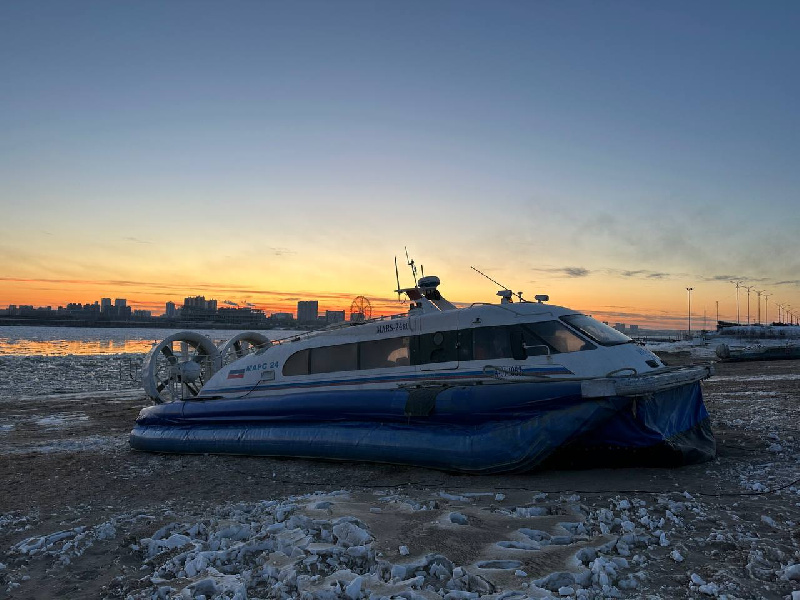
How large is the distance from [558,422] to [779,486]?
7.86 feet

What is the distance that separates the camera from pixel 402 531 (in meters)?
5.16

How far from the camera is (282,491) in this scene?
7.20m

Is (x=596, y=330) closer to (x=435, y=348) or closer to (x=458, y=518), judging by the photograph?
(x=435, y=348)

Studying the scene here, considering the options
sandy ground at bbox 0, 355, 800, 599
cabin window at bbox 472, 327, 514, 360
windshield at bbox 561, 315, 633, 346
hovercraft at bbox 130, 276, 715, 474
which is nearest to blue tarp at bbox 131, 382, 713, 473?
hovercraft at bbox 130, 276, 715, 474

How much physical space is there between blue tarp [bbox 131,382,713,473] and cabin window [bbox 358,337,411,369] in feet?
2.71

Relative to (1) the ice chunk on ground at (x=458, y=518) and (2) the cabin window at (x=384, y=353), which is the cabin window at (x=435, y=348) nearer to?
(2) the cabin window at (x=384, y=353)

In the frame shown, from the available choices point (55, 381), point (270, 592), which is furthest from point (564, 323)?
point (55, 381)

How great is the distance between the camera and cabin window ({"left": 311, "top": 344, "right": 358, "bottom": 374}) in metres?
9.95

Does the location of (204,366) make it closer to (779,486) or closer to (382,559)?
(382,559)

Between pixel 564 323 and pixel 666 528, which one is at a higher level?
pixel 564 323

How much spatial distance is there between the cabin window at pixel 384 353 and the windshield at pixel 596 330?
8.63 feet

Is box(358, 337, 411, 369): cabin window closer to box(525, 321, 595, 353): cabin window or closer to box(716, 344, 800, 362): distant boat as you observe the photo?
box(525, 321, 595, 353): cabin window

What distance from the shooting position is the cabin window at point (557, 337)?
8078mm

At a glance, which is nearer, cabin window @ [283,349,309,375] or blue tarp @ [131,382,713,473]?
blue tarp @ [131,382,713,473]
